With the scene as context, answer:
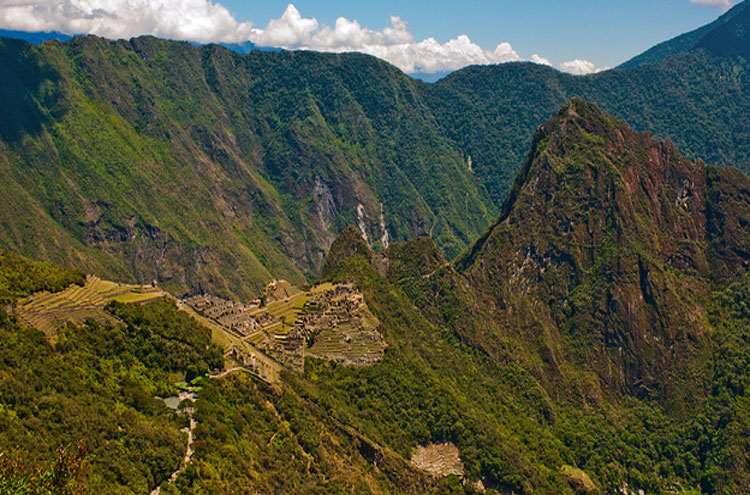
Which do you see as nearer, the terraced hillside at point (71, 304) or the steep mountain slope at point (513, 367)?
the steep mountain slope at point (513, 367)

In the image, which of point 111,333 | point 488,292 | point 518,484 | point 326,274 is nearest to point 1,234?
point 326,274

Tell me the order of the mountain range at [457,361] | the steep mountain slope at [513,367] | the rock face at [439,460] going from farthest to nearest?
the rock face at [439,460]
the steep mountain slope at [513,367]
the mountain range at [457,361]

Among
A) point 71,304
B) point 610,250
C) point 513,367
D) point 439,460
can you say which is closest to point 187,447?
point 71,304

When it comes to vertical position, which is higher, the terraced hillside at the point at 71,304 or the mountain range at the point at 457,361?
the terraced hillside at the point at 71,304

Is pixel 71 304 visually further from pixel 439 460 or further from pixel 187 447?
pixel 439 460

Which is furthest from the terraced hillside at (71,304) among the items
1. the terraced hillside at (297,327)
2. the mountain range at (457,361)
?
the terraced hillside at (297,327)

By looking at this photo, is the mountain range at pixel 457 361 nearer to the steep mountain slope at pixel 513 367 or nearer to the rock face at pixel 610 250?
the steep mountain slope at pixel 513 367

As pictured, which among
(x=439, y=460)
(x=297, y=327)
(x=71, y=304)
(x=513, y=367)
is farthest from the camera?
(x=513, y=367)

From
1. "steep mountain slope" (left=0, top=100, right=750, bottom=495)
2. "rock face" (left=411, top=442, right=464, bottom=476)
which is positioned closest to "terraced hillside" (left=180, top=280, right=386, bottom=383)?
"steep mountain slope" (left=0, top=100, right=750, bottom=495)

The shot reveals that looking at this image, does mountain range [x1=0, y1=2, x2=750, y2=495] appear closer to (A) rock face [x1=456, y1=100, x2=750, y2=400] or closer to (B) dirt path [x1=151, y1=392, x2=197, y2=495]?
(B) dirt path [x1=151, y1=392, x2=197, y2=495]
